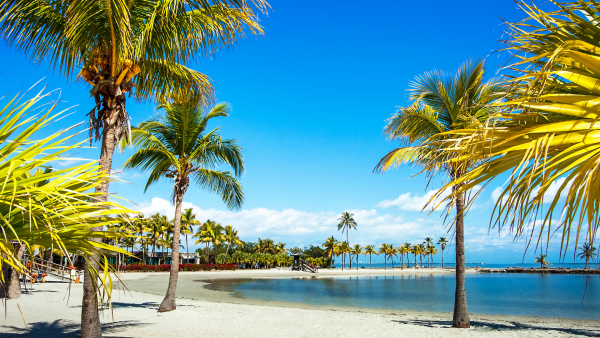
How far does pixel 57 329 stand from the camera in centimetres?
907

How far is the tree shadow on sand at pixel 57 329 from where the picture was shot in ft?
27.1

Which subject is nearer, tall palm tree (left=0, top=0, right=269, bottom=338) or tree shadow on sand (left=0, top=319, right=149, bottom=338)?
tall palm tree (left=0, top=0, right=269, bottom=338)

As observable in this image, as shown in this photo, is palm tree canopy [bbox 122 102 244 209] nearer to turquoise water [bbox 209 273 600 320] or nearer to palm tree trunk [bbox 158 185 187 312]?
palm tree trunk [bbox 158 185 187 312]

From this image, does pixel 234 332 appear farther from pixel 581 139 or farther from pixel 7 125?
pixel 581 139

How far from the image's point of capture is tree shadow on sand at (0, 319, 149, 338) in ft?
27.1

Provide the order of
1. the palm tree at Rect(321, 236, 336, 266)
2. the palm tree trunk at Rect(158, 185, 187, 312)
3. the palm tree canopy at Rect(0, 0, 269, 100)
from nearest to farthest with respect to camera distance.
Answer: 1. the palm tree canopy at Rect(0, 0, 269, 100)
2. the palm tree trunk at Rect(158, 185, 187, 312)
3. the palm tree at Rect(321, 236, 336, 266)

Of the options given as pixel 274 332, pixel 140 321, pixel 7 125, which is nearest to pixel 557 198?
pixel 7 125

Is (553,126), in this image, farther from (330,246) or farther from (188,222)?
(330,246)

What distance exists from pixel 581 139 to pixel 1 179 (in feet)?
12.2

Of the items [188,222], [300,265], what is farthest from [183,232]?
[300,265]

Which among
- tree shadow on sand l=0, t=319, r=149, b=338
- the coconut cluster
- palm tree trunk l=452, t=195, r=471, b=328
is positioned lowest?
tree shadow on sand l=0, t=319, r=149, b=338

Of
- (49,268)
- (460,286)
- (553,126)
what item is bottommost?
(49,268)

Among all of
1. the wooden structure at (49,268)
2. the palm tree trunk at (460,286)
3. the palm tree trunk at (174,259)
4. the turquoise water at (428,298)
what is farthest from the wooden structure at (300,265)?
the palm tree trunk at (460,286)

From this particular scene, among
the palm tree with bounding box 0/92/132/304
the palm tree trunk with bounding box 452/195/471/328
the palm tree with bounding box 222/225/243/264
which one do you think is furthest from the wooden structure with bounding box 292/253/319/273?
the palm tree with bounding box 0/92/132/304
